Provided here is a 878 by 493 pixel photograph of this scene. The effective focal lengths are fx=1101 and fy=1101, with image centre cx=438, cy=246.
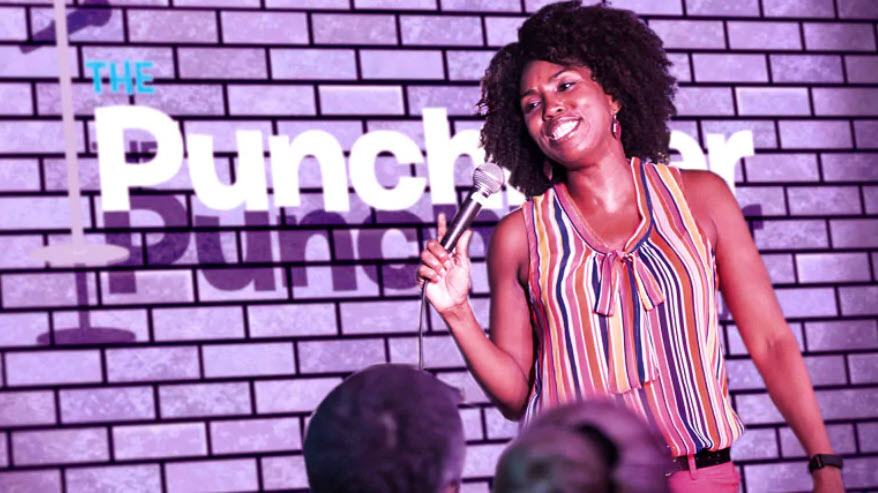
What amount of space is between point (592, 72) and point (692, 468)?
85cm

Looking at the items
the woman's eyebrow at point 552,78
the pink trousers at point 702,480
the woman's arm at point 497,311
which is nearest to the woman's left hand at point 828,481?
the pink trousers at point 702,480

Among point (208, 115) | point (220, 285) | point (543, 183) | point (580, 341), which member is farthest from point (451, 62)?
point (580, 341)

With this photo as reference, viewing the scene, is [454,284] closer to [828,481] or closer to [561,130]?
[561,130]

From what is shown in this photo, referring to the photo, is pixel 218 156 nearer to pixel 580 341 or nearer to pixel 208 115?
pixel 208 115

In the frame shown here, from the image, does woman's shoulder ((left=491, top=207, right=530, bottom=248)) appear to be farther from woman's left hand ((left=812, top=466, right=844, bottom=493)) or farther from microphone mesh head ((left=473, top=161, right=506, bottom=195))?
woman's left hand ((left=812, top=466, right=844, bottom=493))

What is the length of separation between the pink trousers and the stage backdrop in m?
1.58

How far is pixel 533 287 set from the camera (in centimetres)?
208

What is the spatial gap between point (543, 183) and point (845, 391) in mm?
1946

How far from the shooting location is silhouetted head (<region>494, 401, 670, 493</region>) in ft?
1.95

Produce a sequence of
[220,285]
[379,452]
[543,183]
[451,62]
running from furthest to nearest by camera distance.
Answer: [451,62]
[220,285]
[543,183]
[379,452]

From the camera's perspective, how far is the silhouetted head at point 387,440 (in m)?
0.72

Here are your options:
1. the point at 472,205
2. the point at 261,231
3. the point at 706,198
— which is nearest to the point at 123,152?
the point at 261,231

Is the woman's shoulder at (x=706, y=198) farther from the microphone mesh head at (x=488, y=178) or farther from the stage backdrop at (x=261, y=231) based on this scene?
the stage backdrop at (x=261, y=231)

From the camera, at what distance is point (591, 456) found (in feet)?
1.98
